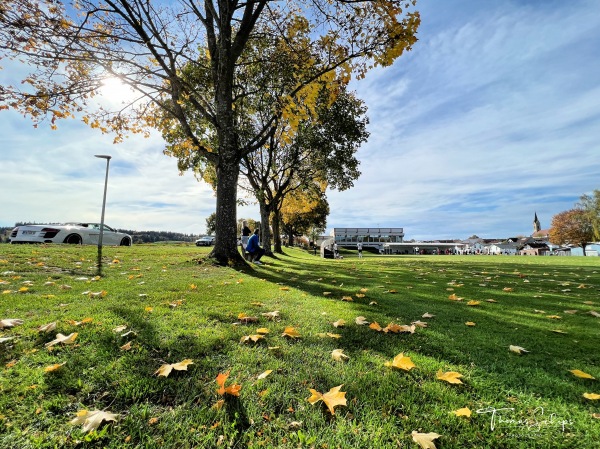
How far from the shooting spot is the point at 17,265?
6.75m

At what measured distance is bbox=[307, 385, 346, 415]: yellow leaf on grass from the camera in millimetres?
1912

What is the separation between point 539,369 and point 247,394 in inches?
96.7

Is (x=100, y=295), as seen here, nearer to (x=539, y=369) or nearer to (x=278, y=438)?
(x=278, y=438)

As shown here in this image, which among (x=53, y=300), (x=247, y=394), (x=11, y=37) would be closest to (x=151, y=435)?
(x=247, y=394)

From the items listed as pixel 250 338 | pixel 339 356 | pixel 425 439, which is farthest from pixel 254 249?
pixel 425 439

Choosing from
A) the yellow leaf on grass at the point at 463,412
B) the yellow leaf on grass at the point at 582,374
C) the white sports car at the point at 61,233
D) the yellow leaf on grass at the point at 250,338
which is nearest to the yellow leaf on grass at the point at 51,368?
the yellow leaf on grass at the point at 250,338

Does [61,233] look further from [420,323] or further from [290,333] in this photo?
[420,323]

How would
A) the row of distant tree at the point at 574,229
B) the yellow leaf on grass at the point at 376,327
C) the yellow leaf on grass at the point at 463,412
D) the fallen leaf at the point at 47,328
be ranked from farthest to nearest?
the row of distant tree at the point at 574,229 < the yellow leaf on grass at the point at 376,327 < the fallen leaf at the point at 47,328 < the yellow leaf on grass at the point at 463,412

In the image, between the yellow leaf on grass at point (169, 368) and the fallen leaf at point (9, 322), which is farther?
the fallen leaf at point (9, 322)

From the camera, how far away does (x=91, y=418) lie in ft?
5.69

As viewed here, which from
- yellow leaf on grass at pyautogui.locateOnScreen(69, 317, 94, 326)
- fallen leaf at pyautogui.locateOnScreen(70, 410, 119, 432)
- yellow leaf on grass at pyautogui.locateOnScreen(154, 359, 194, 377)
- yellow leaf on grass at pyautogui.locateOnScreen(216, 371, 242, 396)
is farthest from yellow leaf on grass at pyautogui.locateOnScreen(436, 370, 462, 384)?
yellow leaf on grass at pyautogui.locateOnScreen(69, 317, 94, 326)

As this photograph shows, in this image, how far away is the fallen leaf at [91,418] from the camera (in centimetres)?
169

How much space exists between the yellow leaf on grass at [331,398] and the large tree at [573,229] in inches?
3267

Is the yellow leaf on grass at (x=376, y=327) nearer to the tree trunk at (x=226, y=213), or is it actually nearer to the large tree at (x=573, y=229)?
the tree trunk at (x=226, y=213)
